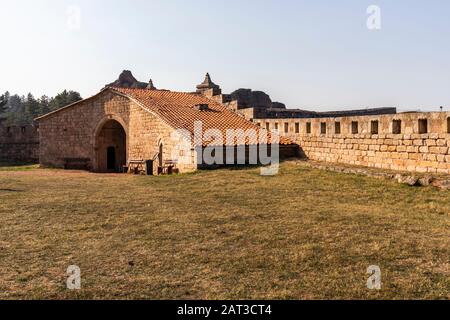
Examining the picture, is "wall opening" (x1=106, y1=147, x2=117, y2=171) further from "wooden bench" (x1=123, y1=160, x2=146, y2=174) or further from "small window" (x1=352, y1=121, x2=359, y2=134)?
"small window" (x1=352, y1=121, x2=359, y2=134)

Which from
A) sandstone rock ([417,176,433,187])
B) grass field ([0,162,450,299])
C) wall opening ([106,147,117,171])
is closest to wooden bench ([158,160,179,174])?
grass field ([0,162,450,299])

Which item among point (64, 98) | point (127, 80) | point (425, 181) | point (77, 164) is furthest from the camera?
point (64, 98)

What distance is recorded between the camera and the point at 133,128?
21.0 metres

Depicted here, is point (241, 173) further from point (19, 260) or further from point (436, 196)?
point (19, 260)

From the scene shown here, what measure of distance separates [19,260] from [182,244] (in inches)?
77.6

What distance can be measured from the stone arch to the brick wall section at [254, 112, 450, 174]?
39.9 feet

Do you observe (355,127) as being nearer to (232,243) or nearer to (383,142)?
(383,142)

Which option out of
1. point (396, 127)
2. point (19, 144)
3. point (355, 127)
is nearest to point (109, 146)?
point (19, 144)

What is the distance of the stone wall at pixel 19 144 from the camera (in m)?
30.3

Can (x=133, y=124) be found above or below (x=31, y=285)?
above

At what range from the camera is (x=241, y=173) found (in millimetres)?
13141

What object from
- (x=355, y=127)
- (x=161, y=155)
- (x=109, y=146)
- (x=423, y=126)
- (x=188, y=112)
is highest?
(x=188, y=112)

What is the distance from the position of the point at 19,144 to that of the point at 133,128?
576 inches
